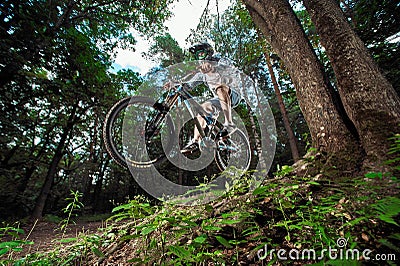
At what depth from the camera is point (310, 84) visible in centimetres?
215

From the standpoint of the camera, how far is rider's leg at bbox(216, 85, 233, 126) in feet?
12.5

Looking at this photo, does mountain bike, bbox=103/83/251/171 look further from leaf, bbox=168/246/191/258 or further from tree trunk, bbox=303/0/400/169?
tree trunk, bbox=303/0/400/169

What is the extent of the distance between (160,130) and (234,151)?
1504mm

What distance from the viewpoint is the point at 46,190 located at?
692 cm

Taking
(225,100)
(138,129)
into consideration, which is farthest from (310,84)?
(138,129)

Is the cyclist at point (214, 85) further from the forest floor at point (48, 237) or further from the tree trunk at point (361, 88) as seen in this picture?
the forest floor at point (48, 237)

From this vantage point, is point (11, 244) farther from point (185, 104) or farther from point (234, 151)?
point (234, 151)

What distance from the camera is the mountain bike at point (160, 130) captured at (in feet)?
9.55

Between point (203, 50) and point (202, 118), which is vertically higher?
point (203, 50)

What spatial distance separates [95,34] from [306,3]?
7.16 metres

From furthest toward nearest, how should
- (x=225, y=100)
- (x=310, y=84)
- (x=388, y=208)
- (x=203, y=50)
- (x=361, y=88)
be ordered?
(x=225, y=100)
(x=203, y=50)
(x=310, y=84)
(x=361, y=88)
(x=388, y=208)

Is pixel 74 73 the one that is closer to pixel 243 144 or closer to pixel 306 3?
pixel 243 144

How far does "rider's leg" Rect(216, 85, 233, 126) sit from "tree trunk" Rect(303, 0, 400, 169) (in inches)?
73.9

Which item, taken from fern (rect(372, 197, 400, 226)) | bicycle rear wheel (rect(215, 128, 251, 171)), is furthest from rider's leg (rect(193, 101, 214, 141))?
fern (rect(372, 197, 400, 226))
